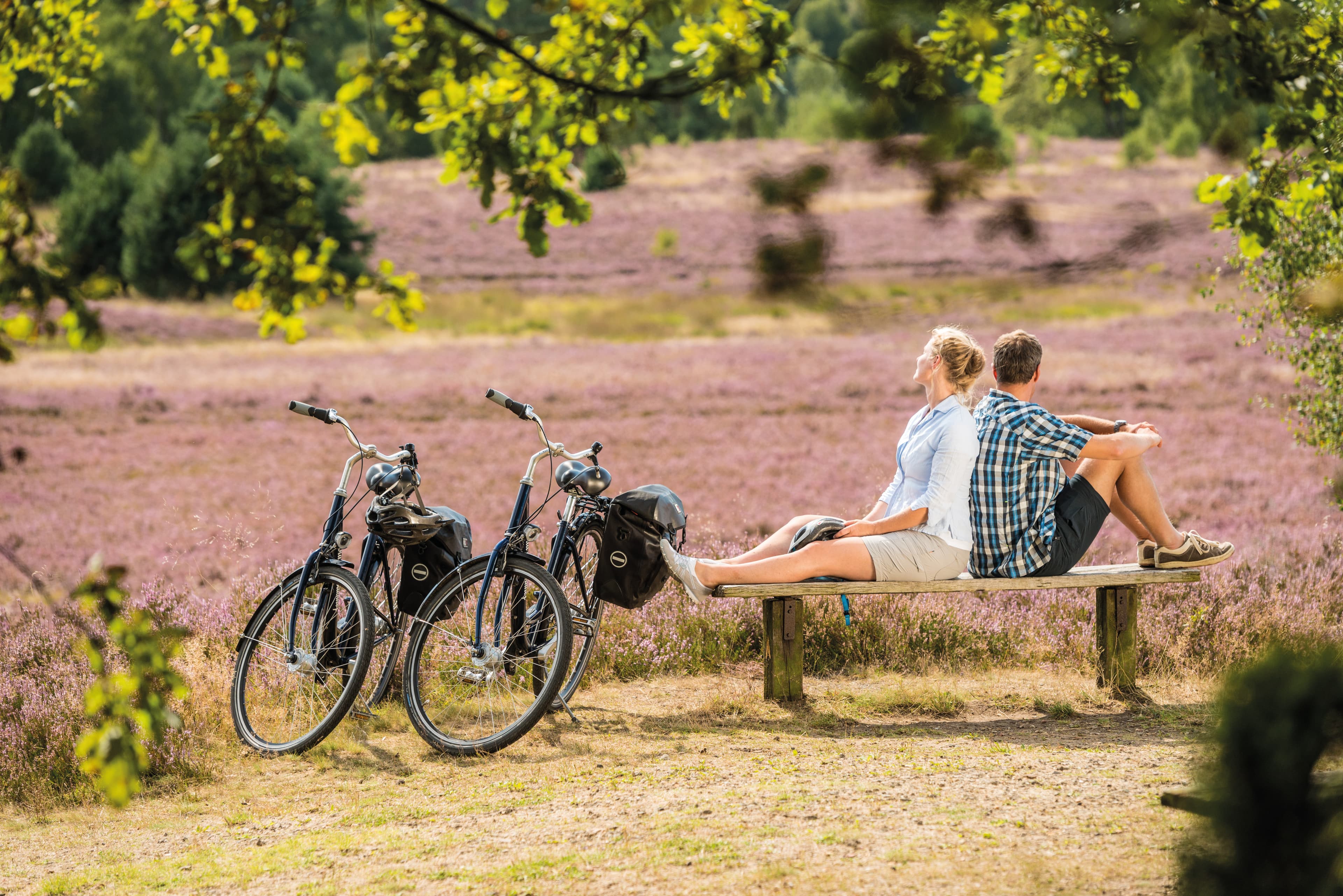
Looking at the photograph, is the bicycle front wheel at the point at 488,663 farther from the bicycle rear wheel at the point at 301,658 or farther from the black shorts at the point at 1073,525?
the black shorts at the point at 1073,525

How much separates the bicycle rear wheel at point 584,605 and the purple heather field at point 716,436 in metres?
0.60

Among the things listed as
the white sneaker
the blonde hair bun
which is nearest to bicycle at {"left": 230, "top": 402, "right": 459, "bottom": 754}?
the white sneaker

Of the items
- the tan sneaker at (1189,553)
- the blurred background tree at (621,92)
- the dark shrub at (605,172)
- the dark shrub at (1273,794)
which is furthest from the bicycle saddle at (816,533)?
the dark shrub at (1273,794)

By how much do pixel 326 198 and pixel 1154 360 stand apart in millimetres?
27073

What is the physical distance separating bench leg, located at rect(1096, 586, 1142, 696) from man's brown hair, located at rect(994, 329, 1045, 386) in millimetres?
1189

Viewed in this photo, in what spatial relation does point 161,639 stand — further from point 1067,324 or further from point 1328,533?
point 1067,324

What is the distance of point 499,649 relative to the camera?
4.92 meters

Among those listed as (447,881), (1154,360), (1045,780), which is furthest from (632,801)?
(1154,360)

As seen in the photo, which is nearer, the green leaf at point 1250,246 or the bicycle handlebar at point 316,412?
the green leaf at point 1250,246

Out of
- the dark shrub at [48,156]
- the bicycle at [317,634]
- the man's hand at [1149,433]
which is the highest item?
the dark shrub at [48,156]

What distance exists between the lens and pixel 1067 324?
28922 millimetres

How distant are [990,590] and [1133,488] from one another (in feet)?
2.57

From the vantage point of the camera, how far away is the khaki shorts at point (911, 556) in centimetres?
503

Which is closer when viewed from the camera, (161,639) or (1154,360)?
(161,639)
